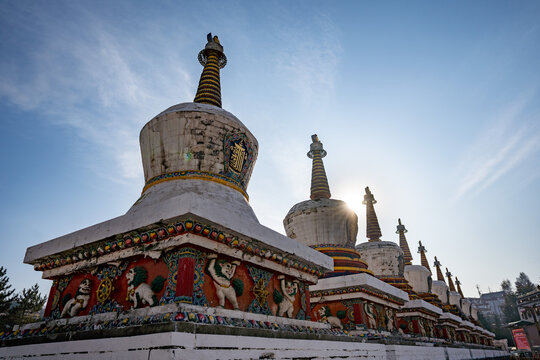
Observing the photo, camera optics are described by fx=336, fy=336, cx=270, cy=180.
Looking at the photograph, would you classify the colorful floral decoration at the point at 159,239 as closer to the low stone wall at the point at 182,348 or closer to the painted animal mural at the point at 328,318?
the low stone wall at the point at 182,348

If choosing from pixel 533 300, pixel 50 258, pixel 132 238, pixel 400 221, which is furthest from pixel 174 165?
pixel 533 300

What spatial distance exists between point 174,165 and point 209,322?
115 inches

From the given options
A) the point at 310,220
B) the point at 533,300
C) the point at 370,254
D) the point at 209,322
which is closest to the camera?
the point at 209,322

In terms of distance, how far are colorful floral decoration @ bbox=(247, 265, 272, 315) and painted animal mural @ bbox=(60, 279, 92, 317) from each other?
2.17 meters

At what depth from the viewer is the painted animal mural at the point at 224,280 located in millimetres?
4090

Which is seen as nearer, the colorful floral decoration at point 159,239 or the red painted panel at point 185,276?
the red painted panel at point 185,276

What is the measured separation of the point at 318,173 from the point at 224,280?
952 centimetres

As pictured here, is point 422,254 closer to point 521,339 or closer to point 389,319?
point 521,339

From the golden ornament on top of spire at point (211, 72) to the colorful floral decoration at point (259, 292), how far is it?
3.99m

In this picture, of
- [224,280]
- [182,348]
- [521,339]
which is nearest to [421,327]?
[224,280]

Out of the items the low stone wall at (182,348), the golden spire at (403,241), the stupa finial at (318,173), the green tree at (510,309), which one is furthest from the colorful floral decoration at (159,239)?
the green tree at (510,309)

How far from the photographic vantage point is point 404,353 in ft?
24.4

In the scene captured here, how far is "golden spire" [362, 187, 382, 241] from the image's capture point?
16.8 m

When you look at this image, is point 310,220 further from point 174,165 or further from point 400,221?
point 400,221
